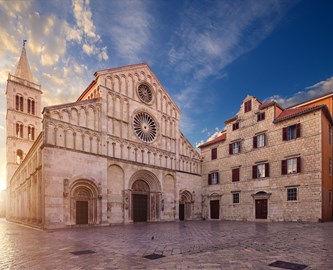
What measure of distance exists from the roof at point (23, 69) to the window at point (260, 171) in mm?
45484

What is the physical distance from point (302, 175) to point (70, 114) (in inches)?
898

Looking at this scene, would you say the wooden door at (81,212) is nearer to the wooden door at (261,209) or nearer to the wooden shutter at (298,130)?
the wooden door at (261,209)

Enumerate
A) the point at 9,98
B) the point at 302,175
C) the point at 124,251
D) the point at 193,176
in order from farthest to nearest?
the point at 9,98
the point at 193,176
the point at 302,175
the point at 124,251

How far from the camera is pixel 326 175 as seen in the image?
78.3 feet

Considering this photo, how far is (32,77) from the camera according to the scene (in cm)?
5031

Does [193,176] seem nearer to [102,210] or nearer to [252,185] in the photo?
[252,185]

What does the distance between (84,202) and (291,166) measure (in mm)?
20638

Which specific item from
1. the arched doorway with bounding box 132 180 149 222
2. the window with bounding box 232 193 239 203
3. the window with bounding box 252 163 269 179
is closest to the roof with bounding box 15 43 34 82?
the arched doorway with bounding box 132 180 149 222

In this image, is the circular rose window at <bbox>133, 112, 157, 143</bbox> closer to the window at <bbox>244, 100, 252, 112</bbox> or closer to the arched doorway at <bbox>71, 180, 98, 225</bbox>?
the arched doorway at <bbox>71, 180, 98, 225</bbox>

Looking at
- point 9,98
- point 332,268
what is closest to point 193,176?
point 332,268

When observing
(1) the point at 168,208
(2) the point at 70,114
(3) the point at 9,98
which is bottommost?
(1) the point at 168,208

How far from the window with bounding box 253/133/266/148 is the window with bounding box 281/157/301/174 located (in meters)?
3.31

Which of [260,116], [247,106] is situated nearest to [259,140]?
[260,116]

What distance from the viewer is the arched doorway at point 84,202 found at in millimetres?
21484
